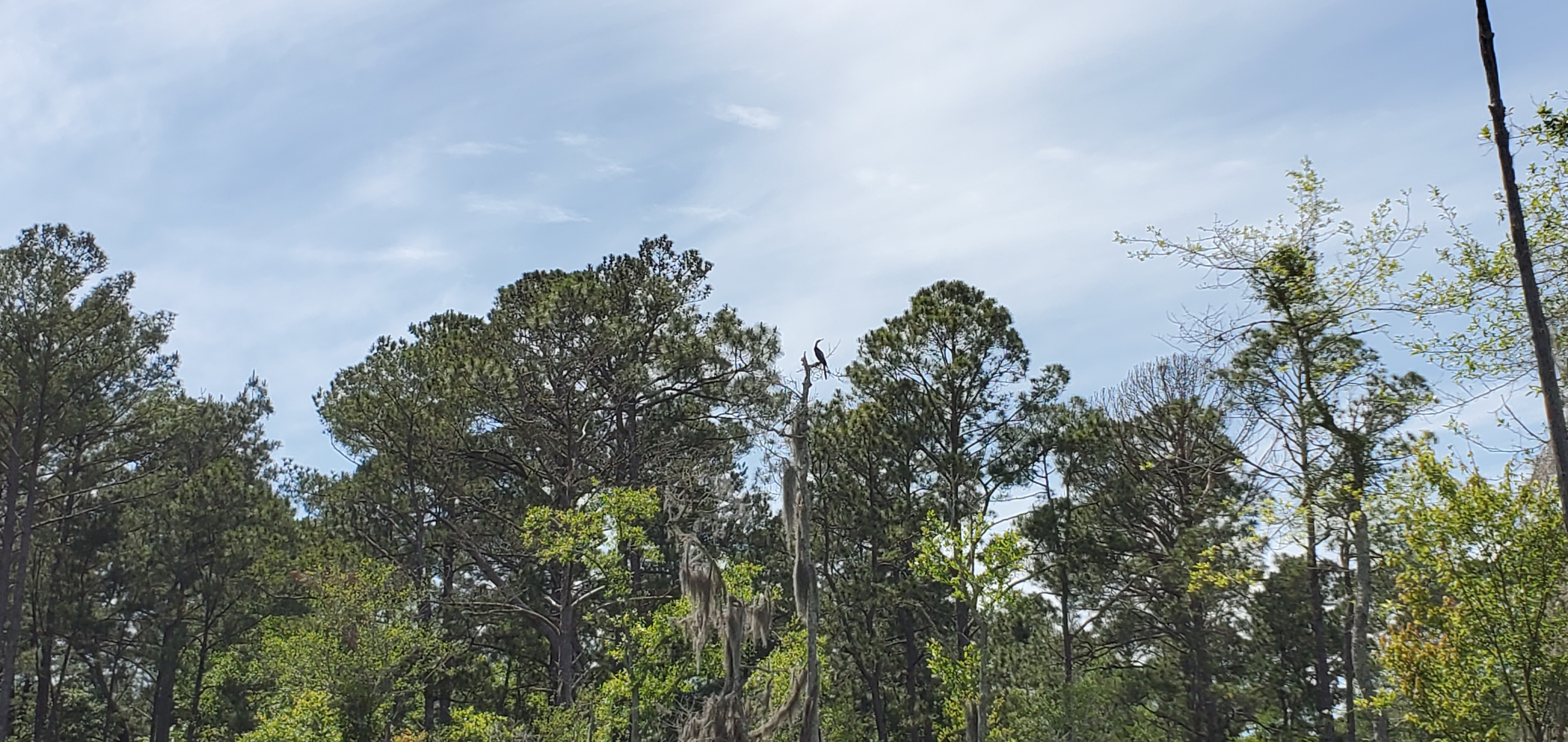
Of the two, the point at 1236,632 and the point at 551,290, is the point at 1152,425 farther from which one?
the point at 551,290

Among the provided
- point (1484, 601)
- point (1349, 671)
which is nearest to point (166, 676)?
point (1349, 671)

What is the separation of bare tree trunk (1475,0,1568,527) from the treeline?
7637 millimetres

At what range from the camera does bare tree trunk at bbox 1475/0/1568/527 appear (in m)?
8.97

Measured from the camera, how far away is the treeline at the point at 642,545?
22.3 m

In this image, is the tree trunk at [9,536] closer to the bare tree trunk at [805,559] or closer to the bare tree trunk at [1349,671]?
the bare tree trunk at [805,559]

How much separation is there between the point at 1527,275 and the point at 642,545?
16469 millimetres

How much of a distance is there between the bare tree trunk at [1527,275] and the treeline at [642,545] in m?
7.64

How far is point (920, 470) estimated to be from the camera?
28969mm

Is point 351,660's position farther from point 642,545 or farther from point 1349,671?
point 1349,671

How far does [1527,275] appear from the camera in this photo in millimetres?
9305

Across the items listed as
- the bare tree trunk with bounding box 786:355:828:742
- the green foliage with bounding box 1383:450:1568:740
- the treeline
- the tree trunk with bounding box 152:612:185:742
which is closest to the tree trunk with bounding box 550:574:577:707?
the treeline

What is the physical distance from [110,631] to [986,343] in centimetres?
2717

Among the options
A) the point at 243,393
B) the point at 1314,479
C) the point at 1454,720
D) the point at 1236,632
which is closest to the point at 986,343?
the point at 1236,632

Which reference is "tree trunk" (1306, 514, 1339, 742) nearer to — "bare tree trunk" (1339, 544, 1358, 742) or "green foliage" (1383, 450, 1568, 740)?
"bare tree trunk" (1339, 544, 1358, 742)
